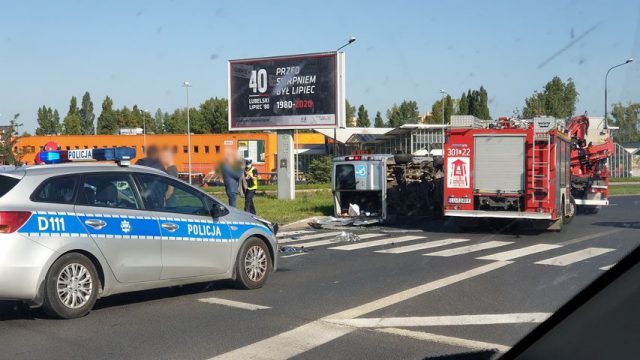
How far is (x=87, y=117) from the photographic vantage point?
13.9m

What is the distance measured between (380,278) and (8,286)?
15.9 ft

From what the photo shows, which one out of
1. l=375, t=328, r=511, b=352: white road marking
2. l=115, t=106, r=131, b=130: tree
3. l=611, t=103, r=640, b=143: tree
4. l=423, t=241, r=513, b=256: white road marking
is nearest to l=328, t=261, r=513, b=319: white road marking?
l=375, t=328, r=511, b=352: white road marking

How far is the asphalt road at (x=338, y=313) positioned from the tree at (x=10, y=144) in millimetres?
6046

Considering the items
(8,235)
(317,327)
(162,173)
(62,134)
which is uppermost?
(62,134)

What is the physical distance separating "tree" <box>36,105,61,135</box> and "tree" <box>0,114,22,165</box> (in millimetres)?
479

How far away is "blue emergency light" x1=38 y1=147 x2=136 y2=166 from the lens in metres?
7.91

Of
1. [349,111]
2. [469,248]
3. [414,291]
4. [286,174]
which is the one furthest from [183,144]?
[349,111]

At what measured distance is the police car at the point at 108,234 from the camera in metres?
6.60

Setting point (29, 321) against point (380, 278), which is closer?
point (29, 321)

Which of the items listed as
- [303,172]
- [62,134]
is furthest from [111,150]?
[303,172]

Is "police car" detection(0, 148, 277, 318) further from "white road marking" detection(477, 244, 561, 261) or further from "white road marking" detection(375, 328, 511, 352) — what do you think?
"white road marking" detection(477, 244, 561, 261)

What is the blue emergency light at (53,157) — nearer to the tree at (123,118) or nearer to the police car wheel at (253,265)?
the police car wheel at (253,265)

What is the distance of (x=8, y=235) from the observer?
648 cm

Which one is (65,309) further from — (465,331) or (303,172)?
(303,172)
